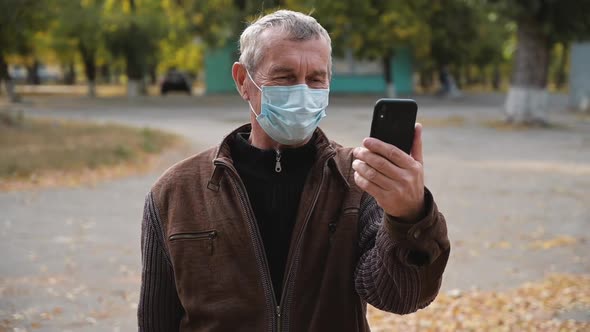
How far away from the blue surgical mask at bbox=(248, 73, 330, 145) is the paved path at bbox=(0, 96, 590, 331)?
12.3 feet

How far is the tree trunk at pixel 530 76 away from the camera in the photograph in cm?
2234

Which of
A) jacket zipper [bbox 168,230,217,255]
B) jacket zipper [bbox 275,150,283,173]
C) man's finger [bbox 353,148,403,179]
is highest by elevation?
man's finger [bbox 353,148,403,179]

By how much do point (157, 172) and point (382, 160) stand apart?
40.3ft

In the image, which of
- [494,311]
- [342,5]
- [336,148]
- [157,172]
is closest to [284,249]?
[336,148]

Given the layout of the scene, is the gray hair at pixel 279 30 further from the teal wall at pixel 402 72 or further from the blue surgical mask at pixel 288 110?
the teal wall at pixel 402 72

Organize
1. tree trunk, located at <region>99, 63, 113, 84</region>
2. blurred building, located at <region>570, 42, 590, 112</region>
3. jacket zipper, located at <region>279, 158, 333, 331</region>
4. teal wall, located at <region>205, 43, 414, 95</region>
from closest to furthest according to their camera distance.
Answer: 1. jacket zipper, located at <region>279, 158, 333, 331</region>
2. blurred building, located at <region>570, 42, 590, 112</region>
3. teal wall, located at <region>205, 43, 414, 95</region>
4. tree trunk, located at <region>99, 63, 113, 84</region>

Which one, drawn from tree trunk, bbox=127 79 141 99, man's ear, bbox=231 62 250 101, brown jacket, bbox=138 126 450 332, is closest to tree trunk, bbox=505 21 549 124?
man's ear, bbox=231 62 250 101

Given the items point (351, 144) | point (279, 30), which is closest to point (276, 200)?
point (279, 30)

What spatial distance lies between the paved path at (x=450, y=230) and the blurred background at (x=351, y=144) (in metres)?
0.03

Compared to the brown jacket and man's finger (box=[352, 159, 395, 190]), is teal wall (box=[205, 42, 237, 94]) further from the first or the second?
man's finger (box=[352, 159, 395, 190])

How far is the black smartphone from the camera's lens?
6.34ft

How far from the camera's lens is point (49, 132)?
19.7 m

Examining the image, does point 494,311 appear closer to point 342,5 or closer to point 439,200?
point 439,200

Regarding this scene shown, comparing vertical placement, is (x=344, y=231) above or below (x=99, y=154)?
above
